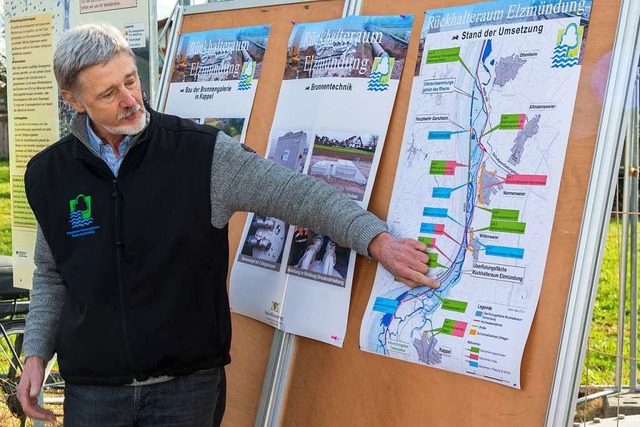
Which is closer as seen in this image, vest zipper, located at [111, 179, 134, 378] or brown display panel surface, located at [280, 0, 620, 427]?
brown display panel surface, located at [280, 0, 620, 427]

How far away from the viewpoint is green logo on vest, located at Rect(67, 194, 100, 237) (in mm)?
1955

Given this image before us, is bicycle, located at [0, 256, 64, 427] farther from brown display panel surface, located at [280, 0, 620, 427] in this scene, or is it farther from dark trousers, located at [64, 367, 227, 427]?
brown display panel surface, located at [280, 0, 620, 427]

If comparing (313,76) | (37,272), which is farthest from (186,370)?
(313,76)

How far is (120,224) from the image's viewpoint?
6.28 feet

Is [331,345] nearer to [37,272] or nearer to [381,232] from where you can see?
[381,232]

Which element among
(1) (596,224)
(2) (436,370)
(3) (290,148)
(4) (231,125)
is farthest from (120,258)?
(1) (596,224)

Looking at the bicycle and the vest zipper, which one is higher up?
the vest zipper

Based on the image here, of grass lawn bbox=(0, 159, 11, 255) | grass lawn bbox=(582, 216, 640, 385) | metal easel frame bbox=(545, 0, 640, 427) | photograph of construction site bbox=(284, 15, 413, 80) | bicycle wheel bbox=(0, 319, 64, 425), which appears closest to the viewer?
metal easel frame bbox=(545, 0, 640, 427)

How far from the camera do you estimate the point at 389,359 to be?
194cm

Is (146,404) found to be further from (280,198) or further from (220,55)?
(220,55)

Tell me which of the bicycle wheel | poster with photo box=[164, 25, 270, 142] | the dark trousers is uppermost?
poster with photo box=[164, 25, 270, 142]

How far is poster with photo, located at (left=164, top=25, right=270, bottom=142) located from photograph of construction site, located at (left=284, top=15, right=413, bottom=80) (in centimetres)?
19

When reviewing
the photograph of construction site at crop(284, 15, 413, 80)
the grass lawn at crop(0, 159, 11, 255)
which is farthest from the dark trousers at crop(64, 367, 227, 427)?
the grass lawn at crop(0, 159, 11, 255)

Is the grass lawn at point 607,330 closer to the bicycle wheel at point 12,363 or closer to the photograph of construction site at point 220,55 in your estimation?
the photograph of construction site at point 220,55
